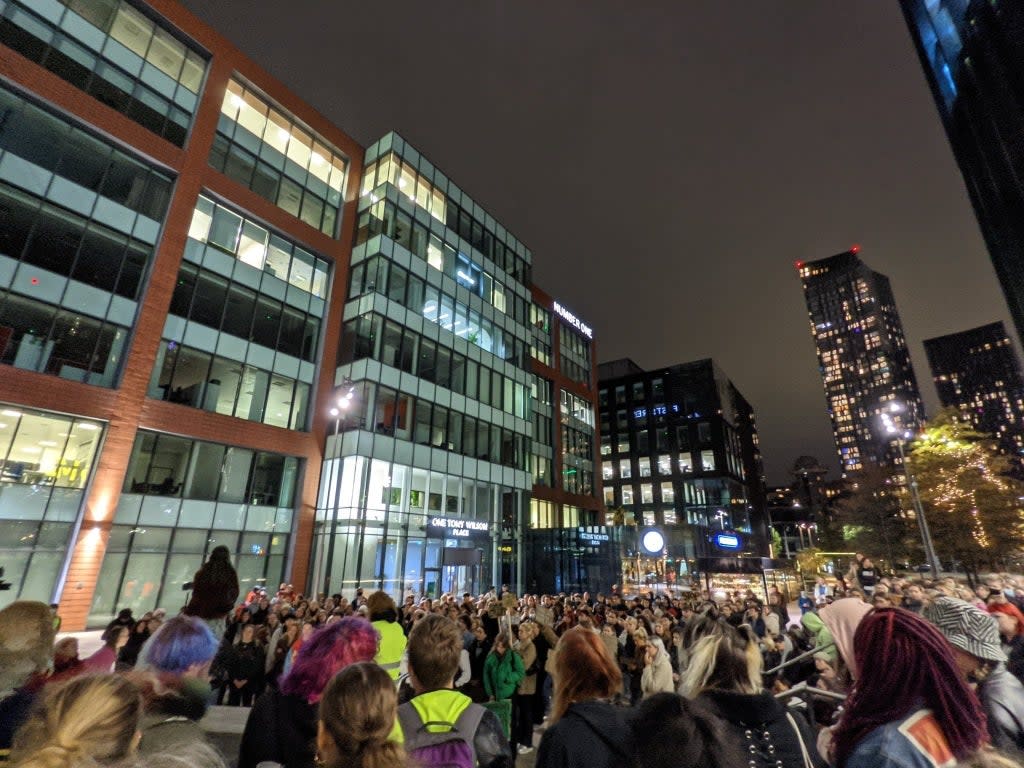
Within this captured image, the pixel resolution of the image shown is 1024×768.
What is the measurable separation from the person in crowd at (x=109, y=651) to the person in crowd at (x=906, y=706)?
5606 mm

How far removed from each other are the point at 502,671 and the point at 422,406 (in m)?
22.8

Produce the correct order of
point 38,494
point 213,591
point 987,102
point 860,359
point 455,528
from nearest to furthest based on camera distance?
point 213,591
point 38,494
point 455,528
point 987,102
point 860,359

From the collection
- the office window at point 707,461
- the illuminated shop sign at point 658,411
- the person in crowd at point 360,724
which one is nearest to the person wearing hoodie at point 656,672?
the person in crowd at point 360,724

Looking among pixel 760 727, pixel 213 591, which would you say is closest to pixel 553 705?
pixel 760 727

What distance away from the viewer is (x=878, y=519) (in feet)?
170

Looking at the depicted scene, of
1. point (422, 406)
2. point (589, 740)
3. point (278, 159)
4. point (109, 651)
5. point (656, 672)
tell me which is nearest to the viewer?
point (589, 740)

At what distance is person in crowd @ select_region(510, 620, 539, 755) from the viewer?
8.23m

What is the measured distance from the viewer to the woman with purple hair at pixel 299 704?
2918 mm

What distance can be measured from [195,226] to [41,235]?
6.01 meters

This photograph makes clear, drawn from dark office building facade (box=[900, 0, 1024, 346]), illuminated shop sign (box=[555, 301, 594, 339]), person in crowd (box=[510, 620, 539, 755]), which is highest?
dark office building facade (box=[900, 0, 1024, 346])

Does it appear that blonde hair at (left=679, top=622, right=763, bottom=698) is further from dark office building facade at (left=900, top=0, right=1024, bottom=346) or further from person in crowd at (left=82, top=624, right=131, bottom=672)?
dark office building facade at (left=900, top=0, right=1024, bottom=346)

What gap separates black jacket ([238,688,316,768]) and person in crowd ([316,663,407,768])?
0.96m

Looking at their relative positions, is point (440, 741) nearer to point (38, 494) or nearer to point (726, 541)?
point (38, 494)

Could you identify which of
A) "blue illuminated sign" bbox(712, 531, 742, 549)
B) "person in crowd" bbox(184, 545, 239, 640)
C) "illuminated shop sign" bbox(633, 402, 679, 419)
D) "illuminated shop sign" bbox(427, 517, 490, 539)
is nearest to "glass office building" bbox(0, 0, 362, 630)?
"illuminated shop sign" bbox(427, 517, 490, 539)
